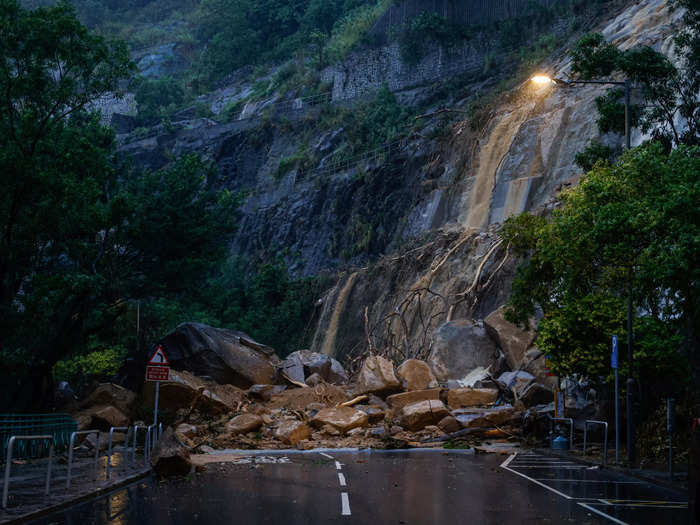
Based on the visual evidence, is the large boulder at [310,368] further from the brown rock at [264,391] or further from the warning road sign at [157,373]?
the warning road sign at [157,373]

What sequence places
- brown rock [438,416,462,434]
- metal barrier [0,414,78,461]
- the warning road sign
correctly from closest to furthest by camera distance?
metal barrier [0,414,78,461] < the warning road sign < brown rock [438,416,462,434]

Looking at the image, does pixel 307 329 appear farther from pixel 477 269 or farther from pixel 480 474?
pixel 480 474

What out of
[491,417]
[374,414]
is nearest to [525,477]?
[491,417]

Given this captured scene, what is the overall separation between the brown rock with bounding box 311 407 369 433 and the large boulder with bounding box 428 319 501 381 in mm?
6899

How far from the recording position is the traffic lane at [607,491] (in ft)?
33.7

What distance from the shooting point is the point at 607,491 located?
12.9 meters

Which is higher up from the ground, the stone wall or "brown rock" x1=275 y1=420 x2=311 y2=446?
the stone wall

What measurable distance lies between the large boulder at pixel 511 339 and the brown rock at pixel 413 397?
4286mm

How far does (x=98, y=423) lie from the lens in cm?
2394

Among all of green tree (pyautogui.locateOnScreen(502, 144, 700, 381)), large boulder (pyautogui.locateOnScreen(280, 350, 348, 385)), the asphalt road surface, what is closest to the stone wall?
large boulder (pyautogui.locateOnScreen(280, 350, 348, 385))

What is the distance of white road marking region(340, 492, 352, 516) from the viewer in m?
9.84

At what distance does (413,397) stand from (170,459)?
13104mm

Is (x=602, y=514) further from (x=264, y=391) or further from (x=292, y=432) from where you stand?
(x=264, y=391)

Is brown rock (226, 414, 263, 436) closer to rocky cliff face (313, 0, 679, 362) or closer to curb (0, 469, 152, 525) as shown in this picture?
curb (0, 469, 152, 525)
